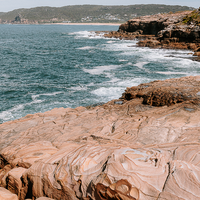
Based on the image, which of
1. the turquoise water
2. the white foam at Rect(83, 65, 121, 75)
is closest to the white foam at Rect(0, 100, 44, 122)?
the turquoise water

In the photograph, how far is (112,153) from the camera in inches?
251

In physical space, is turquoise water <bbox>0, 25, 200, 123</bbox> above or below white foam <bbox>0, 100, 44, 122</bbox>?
above

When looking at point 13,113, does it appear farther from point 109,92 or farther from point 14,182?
point 14,182

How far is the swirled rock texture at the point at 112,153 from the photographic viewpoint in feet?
16.6

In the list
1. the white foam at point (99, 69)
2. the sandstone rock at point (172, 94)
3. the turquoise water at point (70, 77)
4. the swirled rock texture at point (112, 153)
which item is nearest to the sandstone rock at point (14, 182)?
the swirled rock texture at point (112, 153)

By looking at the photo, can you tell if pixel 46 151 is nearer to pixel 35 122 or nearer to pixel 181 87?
pixel 35 122

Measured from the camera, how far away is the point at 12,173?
6.76 metres

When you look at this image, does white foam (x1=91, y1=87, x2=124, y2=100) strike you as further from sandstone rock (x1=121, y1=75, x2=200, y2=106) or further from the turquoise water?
sandstone rock (x1=121, y1=75, x2=200, y2=106)

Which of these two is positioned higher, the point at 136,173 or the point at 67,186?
the point at 136,173

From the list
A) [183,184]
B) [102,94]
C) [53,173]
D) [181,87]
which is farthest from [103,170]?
[102,94]

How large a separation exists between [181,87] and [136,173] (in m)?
11.8

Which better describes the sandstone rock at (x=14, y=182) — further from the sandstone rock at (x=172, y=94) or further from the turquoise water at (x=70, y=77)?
the turquoise water at (x=70, y=77)

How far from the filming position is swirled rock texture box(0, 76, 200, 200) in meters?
5.07

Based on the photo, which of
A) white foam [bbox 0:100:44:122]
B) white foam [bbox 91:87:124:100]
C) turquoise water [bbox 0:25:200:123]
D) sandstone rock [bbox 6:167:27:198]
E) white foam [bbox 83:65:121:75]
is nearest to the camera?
sandstone rock [bbox 6:167:27:198]
